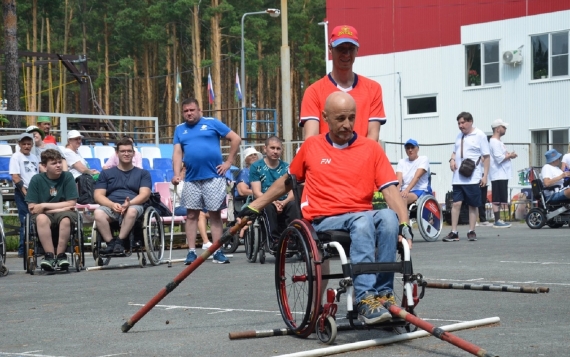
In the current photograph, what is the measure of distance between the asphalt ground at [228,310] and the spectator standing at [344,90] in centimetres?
130

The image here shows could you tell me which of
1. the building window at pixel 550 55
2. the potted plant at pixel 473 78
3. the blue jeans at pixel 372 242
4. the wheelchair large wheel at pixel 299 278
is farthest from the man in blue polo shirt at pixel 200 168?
the potted plant at pixel 473 78

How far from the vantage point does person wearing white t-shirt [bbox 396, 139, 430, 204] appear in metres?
16.4

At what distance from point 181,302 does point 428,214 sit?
8129 millimetres

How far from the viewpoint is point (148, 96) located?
70.3m

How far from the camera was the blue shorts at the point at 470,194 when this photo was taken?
1577cm

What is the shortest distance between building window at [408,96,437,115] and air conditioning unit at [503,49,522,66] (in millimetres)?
3877

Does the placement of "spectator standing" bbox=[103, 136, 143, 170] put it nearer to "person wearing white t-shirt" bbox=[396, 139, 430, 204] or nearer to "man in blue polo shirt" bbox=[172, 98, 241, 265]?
"man in blue polo shirt" bbox=[172, 98, 241, 265]

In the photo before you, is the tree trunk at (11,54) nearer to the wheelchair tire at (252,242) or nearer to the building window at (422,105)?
the wheelchair tire at (252,242)

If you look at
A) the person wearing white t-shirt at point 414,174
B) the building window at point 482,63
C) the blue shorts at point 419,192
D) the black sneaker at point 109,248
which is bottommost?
the black sneaker at point 109,248

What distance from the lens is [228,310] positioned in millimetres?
8094

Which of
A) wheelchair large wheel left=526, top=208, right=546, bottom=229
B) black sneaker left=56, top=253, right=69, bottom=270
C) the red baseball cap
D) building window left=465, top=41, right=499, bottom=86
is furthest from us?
building window left=465, top=41, right=499, bottom=86

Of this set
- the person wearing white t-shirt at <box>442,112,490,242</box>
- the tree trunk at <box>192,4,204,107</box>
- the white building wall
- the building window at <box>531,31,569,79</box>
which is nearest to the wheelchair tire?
the person wearing white t-shirt at <box>442,112,490,242</box>

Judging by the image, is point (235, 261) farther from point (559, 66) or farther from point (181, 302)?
point (559, 66)

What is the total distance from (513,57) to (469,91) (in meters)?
2.46
